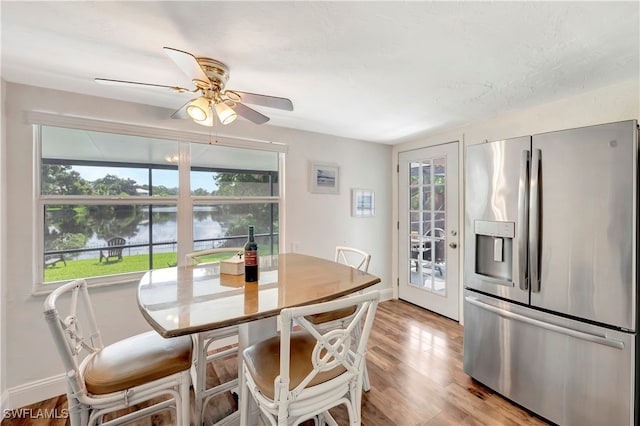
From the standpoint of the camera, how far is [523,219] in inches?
70.4

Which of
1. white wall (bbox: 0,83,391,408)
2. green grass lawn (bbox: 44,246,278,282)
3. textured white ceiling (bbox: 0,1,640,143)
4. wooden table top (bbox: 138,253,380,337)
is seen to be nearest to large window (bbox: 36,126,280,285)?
green grass lawn (bbox: 44,246,278,282)

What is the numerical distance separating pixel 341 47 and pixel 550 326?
2093 millimetres

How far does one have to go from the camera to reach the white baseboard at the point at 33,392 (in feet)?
6.08

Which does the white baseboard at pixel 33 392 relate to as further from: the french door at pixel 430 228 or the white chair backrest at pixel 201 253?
the french door at pixel 430 228

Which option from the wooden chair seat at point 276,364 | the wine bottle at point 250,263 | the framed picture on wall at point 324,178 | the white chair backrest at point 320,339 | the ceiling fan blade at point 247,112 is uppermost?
the ceiling fan blade at point 247,112

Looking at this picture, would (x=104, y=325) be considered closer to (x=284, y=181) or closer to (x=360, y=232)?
(x=284, y=181)

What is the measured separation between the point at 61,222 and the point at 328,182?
252 cm

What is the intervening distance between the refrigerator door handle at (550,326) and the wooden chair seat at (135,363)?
199 centimetres

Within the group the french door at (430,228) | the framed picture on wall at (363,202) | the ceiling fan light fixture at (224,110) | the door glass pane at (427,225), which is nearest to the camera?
the ceiling fan light fixture at (224,110)

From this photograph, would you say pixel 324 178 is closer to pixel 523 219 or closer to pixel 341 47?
pixel 341 47

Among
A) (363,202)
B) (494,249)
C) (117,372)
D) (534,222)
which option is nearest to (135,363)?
(117,372)

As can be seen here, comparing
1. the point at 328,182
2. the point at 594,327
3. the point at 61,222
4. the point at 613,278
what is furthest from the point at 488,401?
the point at 61,222

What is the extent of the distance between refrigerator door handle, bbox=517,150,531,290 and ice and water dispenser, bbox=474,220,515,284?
2.4 inches

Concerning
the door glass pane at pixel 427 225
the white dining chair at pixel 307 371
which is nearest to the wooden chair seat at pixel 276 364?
the white dining chair at pixel 307 371
